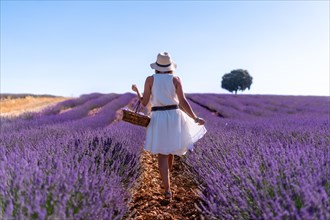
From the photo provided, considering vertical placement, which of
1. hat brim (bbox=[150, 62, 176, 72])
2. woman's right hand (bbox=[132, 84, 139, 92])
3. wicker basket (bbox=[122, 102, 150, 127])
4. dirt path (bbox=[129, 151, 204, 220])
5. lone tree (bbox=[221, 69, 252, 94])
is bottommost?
dirt path (bbox=[129, 151, 204, 220])

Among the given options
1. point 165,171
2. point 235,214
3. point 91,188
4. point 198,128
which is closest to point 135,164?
point 165,171

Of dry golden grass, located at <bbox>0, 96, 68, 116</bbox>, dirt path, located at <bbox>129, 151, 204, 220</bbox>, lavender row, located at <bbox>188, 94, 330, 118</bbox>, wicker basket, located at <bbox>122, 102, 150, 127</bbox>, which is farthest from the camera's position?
dry golden grass, located at <bbox>0, 96, 68, 116</bbox>

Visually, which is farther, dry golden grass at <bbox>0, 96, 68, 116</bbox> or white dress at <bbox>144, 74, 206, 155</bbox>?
dry golden grass at <bbox>0, 96, 68, 116</bbox>

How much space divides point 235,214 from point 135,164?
1733 mm

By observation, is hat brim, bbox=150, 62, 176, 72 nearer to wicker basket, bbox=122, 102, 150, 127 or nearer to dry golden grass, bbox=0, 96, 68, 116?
wicker basket, bbox=122, 102, 150, 127

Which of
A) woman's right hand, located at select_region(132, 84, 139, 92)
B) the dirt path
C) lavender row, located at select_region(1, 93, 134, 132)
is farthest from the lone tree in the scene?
woman's right hand, located at select_region(132, 84, 139, 92)

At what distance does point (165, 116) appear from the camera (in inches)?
130

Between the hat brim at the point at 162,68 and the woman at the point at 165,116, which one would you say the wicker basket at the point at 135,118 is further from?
the hat brim at the point at 162,68

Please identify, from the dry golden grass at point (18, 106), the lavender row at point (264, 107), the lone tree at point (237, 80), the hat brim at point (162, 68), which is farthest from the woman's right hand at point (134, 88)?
the lone tree at point (237, 80)

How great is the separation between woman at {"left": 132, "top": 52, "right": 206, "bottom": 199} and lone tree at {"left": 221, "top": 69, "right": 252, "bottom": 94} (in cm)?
4212

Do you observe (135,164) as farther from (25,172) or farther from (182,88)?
(25,172)

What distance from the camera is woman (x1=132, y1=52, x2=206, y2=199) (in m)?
3.28

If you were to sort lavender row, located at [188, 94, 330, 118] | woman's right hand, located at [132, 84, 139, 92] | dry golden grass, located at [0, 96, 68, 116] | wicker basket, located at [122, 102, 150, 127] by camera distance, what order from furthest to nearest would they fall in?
dry golden grass, located at [0, 96, 68, 116] < lavender row, located at [188, 94, 330, 118] < woman's right hand, located at [132, 84, 139, 92] < wicker basket, located at [122, 102, 150, 127]

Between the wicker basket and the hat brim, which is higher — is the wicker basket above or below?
below
